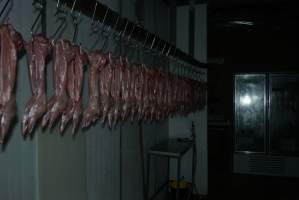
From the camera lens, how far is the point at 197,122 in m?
3.94

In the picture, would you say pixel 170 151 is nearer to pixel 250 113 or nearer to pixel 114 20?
pixel 114 20

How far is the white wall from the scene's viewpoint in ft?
12.9

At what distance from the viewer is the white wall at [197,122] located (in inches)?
155

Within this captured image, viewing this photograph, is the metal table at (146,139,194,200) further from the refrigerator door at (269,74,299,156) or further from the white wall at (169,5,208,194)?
the refrigerator door at (269,74,299,156)

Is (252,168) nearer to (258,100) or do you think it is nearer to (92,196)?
(258,100)

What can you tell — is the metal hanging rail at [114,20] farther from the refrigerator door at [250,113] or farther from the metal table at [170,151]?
the refrigerator door at [250,113]

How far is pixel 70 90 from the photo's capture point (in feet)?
3.27

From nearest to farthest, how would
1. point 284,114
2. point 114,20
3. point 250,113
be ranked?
point 114,20
point 284,114
point 250,113

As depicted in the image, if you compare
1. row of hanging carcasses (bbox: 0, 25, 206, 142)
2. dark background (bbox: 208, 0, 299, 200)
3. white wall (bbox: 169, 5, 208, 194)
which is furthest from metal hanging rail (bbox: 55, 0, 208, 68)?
dark background (bbox: 208, 0, 299, 200)

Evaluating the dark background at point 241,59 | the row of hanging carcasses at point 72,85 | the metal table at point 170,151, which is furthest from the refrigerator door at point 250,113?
the row of hanging carcasses at point 72,85

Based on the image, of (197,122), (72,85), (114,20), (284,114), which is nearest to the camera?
(72,85)

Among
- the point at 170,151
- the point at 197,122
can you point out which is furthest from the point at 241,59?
the point at 170,151

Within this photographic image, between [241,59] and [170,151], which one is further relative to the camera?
[241,59]

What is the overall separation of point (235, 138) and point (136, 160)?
362 cm
